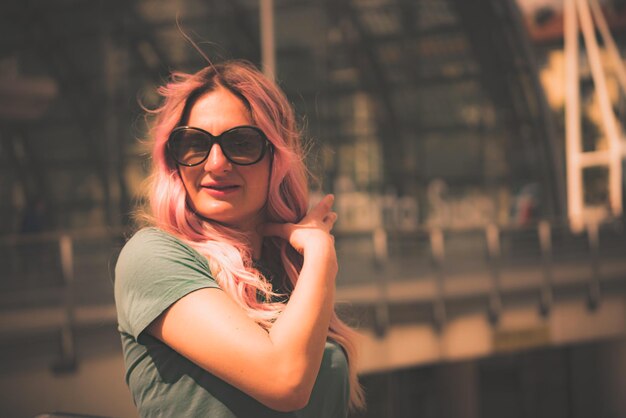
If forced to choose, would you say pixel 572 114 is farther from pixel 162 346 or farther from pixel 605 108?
pixel 162 346

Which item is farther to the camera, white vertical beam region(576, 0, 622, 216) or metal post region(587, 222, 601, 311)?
white vertical beam region(576, 0, 622, 216)

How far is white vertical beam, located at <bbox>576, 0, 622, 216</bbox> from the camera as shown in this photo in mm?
27594

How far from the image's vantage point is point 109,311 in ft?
28.6

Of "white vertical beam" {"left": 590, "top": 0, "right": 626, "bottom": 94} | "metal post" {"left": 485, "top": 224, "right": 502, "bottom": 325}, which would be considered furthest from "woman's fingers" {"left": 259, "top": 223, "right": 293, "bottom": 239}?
"white vertical beam" {"left": 590, "top": 0, "right": 626, "bottom": 94}

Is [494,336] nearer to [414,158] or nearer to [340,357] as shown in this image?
[340,357]

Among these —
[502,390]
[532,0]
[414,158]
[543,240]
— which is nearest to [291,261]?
[543,240]

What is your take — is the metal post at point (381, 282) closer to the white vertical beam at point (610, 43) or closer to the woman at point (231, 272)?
the woman at point (231, 272)

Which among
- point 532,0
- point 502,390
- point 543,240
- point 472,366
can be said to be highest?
point 532,0

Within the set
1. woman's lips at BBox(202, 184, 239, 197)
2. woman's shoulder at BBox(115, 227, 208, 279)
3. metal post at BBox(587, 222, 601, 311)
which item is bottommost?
metal post at BBox(587, 222, 601, 311)

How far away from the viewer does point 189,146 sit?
5.95ft

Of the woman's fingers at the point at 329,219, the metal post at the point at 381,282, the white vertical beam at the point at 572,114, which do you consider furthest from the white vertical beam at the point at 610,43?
the woman's fingers at the point at 329,219

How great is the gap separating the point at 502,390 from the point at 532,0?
12.4 meters

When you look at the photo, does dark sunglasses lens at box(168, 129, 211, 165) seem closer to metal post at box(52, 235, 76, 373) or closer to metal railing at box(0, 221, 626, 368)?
metal railing at box(0, 221, 626, 368)

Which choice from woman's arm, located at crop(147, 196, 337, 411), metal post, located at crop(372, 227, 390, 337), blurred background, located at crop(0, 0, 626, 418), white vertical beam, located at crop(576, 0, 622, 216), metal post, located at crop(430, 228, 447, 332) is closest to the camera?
woman's arm, located at crop(147, 196, 337, 411)
